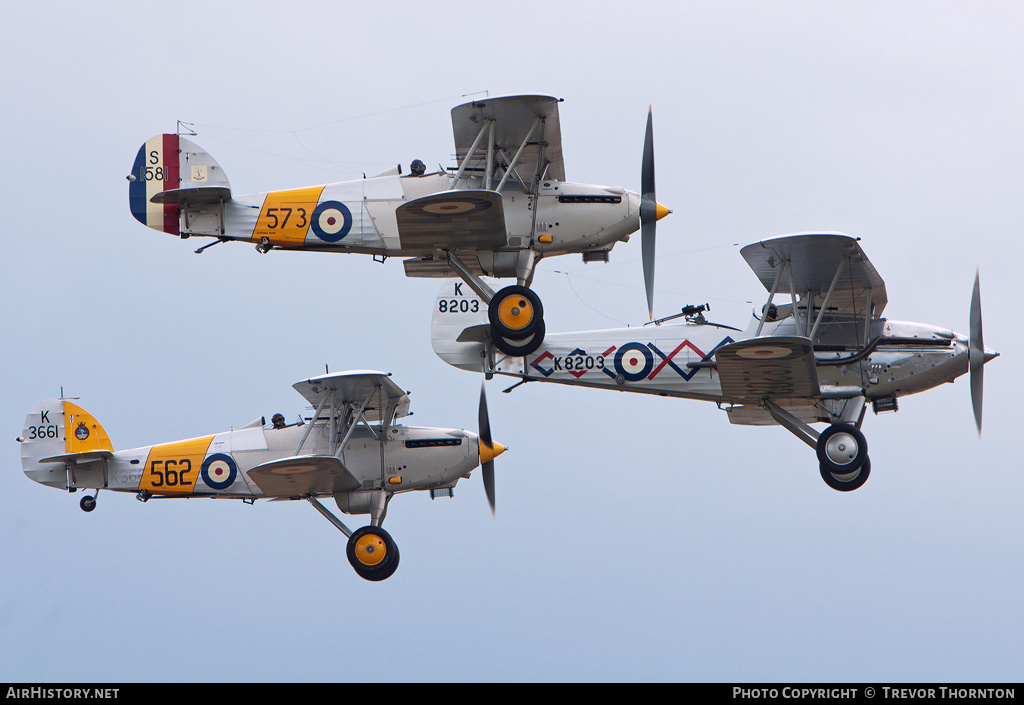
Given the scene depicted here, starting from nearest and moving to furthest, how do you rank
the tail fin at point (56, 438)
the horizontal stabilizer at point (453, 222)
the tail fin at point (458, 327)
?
the horizontal stabilizer at point (453, 222)
the tail fin at point (458, 327)
the tail fin at point (56, 438)

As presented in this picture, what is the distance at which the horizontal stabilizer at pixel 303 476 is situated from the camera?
67.3 ft

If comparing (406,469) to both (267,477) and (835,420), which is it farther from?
(835,420)

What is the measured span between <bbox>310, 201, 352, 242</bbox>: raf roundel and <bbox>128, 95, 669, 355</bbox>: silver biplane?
0.01m

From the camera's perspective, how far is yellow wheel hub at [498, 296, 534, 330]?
1764 cm

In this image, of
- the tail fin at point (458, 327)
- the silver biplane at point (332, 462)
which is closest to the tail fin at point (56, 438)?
the silver biplane at point (332, 462)

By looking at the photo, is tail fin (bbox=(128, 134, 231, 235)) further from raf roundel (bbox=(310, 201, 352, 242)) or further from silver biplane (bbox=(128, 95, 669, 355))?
raf roundel (bbox=(310, 201, 352, 242))

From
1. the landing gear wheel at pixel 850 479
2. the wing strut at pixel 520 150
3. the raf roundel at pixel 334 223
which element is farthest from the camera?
the landing gear wheel at pixel 850 479

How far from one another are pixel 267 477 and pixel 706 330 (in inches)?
282

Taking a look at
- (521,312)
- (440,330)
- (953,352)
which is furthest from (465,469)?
(953,352)

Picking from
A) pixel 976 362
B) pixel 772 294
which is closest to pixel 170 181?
pixel 772 294

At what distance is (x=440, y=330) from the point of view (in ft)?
74.4

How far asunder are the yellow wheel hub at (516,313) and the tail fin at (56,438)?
9.83 metres

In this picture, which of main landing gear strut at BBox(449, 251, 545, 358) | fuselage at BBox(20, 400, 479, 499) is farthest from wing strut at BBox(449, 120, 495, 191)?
fuselage at BBox(20, 400, 479, 499)

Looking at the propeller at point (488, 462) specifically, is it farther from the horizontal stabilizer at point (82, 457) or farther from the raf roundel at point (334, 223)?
the horizontal stabilizer at point (82, 457)
